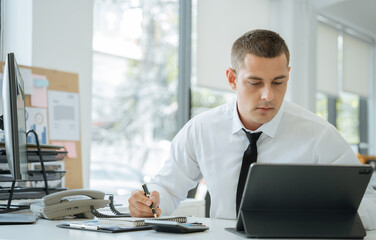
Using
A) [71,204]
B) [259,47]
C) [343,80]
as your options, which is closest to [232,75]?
[259,47]

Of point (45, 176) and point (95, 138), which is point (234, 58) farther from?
point (95, 138)

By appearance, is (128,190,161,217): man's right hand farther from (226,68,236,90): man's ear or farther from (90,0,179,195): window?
(90,0,179,195): window

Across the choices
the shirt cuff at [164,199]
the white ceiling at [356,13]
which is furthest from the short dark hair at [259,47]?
the white ceiling at [356,13]

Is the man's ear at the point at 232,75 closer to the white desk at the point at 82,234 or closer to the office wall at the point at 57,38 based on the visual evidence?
the white desk at the point at 82,234

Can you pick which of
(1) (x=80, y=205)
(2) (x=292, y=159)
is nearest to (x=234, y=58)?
(2) (x=292, y=159)

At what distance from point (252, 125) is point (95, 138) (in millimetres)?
3599

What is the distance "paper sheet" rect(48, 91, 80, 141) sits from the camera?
2.67 m

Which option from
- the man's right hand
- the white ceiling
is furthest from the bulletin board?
the white ceiling

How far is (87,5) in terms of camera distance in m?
3.05

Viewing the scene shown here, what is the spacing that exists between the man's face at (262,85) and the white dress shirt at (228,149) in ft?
0.46

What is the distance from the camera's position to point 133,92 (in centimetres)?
561

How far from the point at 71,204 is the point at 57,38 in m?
1.50

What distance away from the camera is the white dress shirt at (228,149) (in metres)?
1.88

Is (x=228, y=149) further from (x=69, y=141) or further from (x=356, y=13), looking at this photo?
(x=356, y=13)
